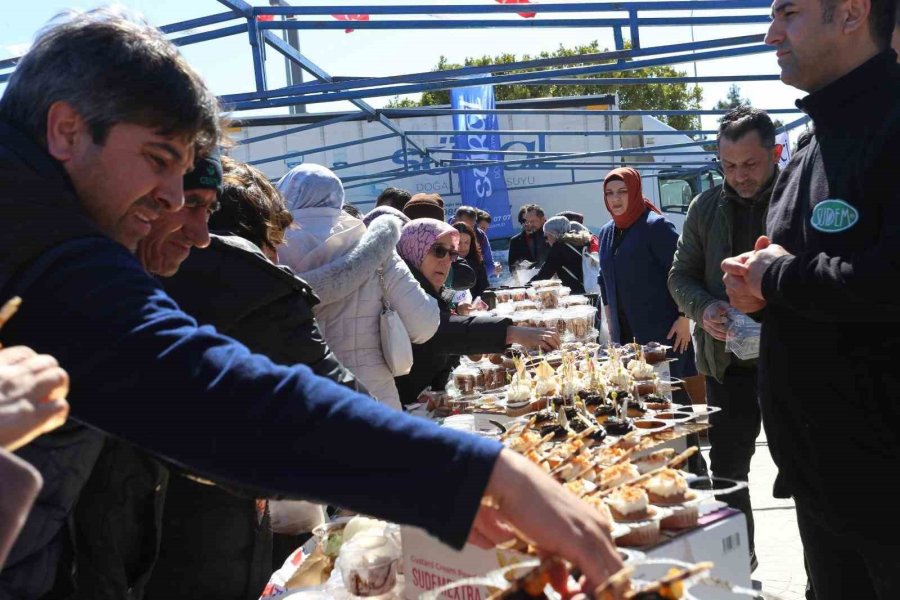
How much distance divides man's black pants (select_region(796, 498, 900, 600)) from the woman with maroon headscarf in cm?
310

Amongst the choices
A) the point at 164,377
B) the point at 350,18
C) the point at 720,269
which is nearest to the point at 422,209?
the point at 350,18

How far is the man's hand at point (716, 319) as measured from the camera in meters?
3.44

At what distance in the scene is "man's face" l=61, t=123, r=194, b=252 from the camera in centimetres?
128

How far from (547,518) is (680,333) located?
4366 millimetres

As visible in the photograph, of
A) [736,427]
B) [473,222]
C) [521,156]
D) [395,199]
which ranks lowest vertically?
[736,427]

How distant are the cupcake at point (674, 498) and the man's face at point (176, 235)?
1.19 m

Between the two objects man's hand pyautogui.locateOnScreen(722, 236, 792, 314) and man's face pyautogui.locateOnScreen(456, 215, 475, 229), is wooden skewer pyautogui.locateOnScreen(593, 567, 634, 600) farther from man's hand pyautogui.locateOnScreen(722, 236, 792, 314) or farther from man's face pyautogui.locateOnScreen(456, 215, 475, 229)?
man's face pyautogui.locateOnScreen(456, 215, 475, 229)

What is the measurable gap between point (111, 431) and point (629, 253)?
4506 mm

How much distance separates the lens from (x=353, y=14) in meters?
5.65

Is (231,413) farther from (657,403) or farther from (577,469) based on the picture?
(657,403)

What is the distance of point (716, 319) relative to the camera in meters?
3.47

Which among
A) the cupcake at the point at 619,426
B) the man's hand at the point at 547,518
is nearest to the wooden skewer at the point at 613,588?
the man's hand at the point at 547,518

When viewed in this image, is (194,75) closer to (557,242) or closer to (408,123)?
(557,242)

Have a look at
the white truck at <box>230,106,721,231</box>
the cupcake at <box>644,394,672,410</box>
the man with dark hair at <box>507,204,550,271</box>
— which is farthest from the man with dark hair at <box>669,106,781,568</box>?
the white truck at <box>230,106,721,231</box>
